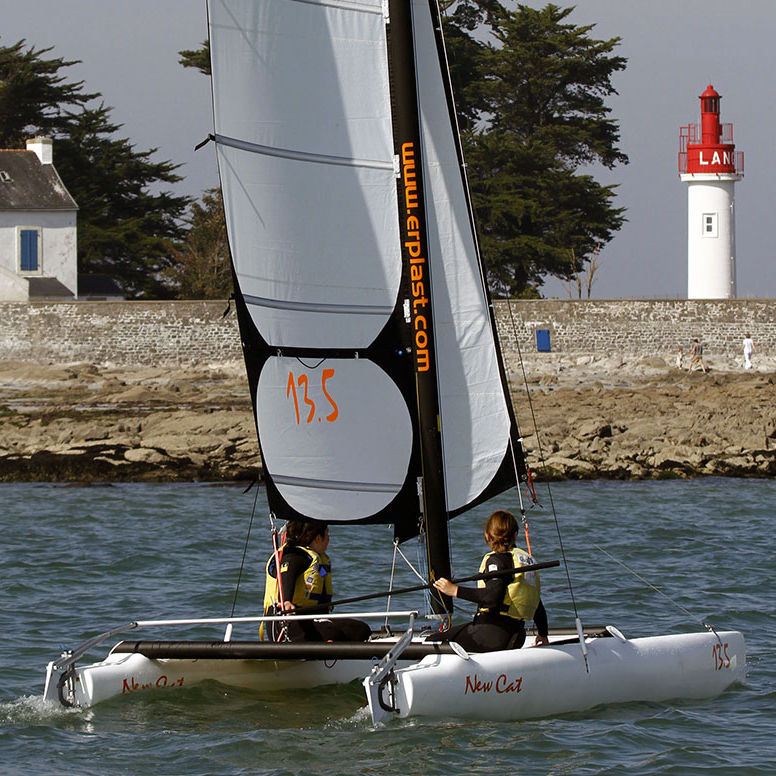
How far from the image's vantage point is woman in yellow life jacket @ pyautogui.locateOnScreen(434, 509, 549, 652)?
8.62m

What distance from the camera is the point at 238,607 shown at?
→ 43.7 ft

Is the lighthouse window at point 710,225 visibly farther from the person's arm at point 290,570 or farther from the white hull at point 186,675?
the white hull at point 186,675

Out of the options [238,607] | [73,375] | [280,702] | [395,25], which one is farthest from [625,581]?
[73,375]

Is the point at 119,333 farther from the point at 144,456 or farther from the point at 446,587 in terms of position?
the point at 446,587

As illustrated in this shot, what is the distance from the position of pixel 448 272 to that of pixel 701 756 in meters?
3.05

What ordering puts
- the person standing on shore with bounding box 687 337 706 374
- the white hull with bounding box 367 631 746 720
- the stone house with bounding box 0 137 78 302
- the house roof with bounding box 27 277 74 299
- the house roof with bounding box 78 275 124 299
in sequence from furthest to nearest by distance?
the house roof with bounding box 78 275 124 299, the stone house with bounding box 0 137 78 302, the house roof with bounding box 27 277 74 299, the person standing on shore with bounding box 687 337 706 374, the white hull with bounding box 367 631 746 720

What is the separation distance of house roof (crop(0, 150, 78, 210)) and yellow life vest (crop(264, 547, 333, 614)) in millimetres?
34464

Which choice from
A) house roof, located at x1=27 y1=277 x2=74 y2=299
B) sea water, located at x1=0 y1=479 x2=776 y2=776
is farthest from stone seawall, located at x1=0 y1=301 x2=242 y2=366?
sea water, located at x1=0 y1=479 x2=776 y2=776

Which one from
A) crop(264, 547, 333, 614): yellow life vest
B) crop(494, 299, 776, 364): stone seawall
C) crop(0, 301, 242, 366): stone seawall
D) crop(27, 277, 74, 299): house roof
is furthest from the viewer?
crop(27, 277, 74, 299): house roof

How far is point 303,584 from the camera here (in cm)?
905

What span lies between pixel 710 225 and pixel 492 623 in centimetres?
3368

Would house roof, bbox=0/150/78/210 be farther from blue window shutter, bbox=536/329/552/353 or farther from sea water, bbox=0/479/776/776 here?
sea water, bbox=0/479/776/776

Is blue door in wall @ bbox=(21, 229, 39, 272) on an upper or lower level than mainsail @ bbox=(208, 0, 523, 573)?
upper

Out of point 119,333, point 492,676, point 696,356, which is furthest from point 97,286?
point 492,676
